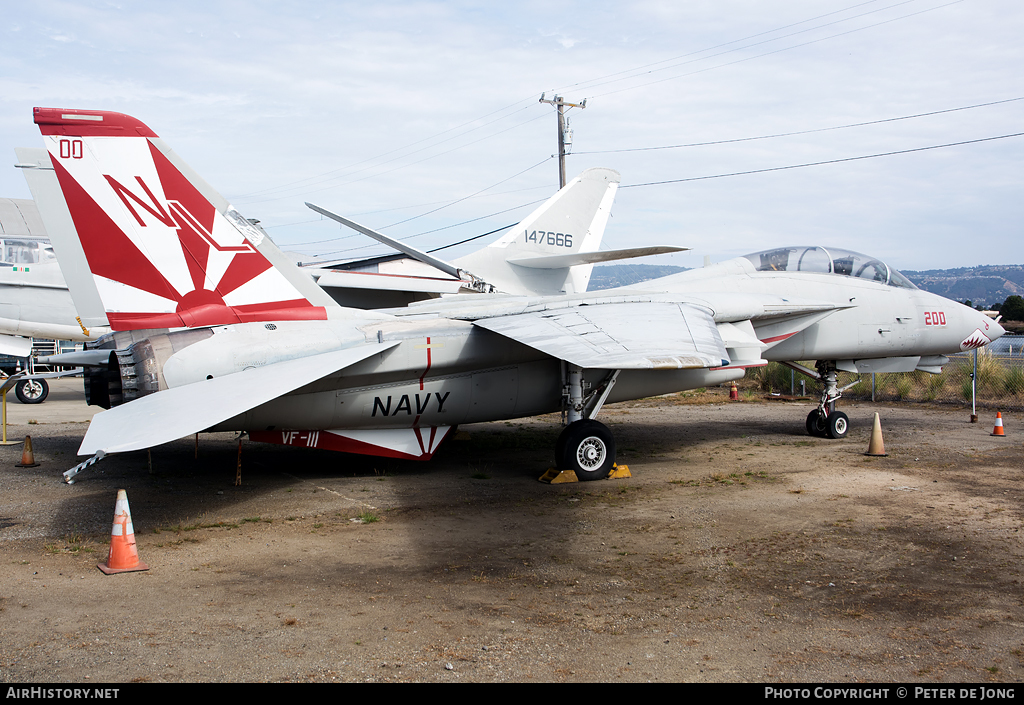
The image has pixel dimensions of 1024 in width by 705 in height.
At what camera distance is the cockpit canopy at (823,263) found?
1214cm

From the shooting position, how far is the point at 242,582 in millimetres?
5441

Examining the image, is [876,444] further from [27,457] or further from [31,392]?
[31,392]

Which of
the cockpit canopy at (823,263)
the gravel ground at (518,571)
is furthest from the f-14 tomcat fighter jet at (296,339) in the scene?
the cockpit canopy at (823,263)

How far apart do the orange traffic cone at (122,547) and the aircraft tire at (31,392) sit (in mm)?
15382

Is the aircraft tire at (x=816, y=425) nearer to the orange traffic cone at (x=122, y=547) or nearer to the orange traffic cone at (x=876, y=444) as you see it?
the orange traffic cone at (x=876, y=444)

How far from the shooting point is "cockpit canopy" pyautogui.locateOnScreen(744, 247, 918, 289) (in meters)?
12.1

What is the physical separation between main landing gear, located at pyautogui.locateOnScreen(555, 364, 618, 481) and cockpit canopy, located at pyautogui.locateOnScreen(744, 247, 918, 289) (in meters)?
4.39

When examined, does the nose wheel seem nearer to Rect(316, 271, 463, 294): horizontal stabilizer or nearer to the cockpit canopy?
the cockpit canopy

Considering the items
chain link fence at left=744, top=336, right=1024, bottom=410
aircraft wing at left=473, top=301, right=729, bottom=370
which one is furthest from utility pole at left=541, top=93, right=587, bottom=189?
aircraft wing at left=473, top=301, right=729, bottom=370

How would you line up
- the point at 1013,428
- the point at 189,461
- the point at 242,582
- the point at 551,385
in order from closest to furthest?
1. the point at 242,582
2. the point at 551,385
3. the point at 189,461
4. the point at 1013,428

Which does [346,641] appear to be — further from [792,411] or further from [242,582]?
[792,411]

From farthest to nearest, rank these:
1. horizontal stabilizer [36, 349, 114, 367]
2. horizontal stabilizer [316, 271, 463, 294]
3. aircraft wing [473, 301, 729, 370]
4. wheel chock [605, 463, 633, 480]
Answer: horizontal stabilizer [316, 271, 463, 294]
wheel chock [605, 463, 633, 480]
horizontal stabilizer [36, 349, 114, 367]
aircraft wing [473, 301, 729, 370]
